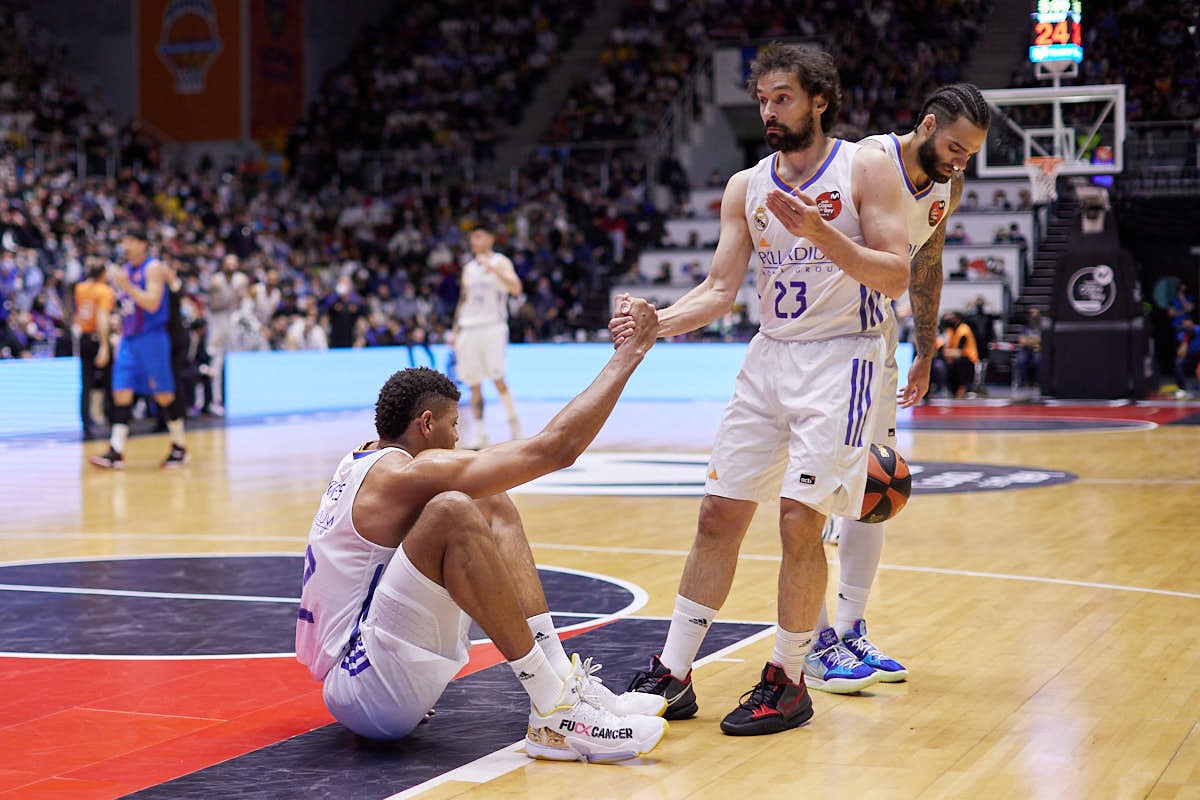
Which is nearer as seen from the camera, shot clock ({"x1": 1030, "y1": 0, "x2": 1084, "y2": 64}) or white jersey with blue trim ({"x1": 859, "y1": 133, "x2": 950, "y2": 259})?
white jersey with blue trim ({"x1": 859, "y1": 133, "x2": 950, "y2": 259})

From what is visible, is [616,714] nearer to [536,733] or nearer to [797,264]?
[536,733]

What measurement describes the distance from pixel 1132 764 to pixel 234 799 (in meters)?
2.15

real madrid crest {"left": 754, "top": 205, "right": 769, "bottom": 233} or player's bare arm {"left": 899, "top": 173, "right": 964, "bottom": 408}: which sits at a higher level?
real madrid crest {"left": 754, "top": 205, "right": 769, "bottom": 233}

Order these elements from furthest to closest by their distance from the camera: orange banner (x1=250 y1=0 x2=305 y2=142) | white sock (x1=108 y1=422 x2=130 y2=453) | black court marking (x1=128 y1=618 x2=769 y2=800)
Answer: orange banner (x1=250 y1=0 x2=305 y2=142), white sock (x1=108 y1=422 x2=130 y2=453), black court marking (x1=128 y1=618 x2=769 y2=800)

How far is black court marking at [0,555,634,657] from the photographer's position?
Result: 17.2 feet

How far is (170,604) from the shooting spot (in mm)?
5988

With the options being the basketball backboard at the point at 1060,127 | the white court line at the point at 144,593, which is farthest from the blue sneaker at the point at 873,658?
the basketball backboard at the point at 1060,127

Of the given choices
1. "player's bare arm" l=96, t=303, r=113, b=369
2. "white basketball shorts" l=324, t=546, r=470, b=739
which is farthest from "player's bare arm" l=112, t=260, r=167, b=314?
"white basketball shorts" l=324, t=546, r=470, b=739

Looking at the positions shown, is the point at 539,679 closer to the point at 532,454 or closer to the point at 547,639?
the point at 547,639

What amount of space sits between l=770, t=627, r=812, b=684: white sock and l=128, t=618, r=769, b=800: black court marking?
0.97ft

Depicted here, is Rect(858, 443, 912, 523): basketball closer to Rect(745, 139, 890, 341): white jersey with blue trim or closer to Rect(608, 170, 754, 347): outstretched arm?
Rect(745, 139, 890, 341): white jersey with blue trim

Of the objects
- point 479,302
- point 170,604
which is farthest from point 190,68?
point 170,604

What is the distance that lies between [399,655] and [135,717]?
3.21ft

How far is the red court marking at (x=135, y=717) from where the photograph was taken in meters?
3.66
